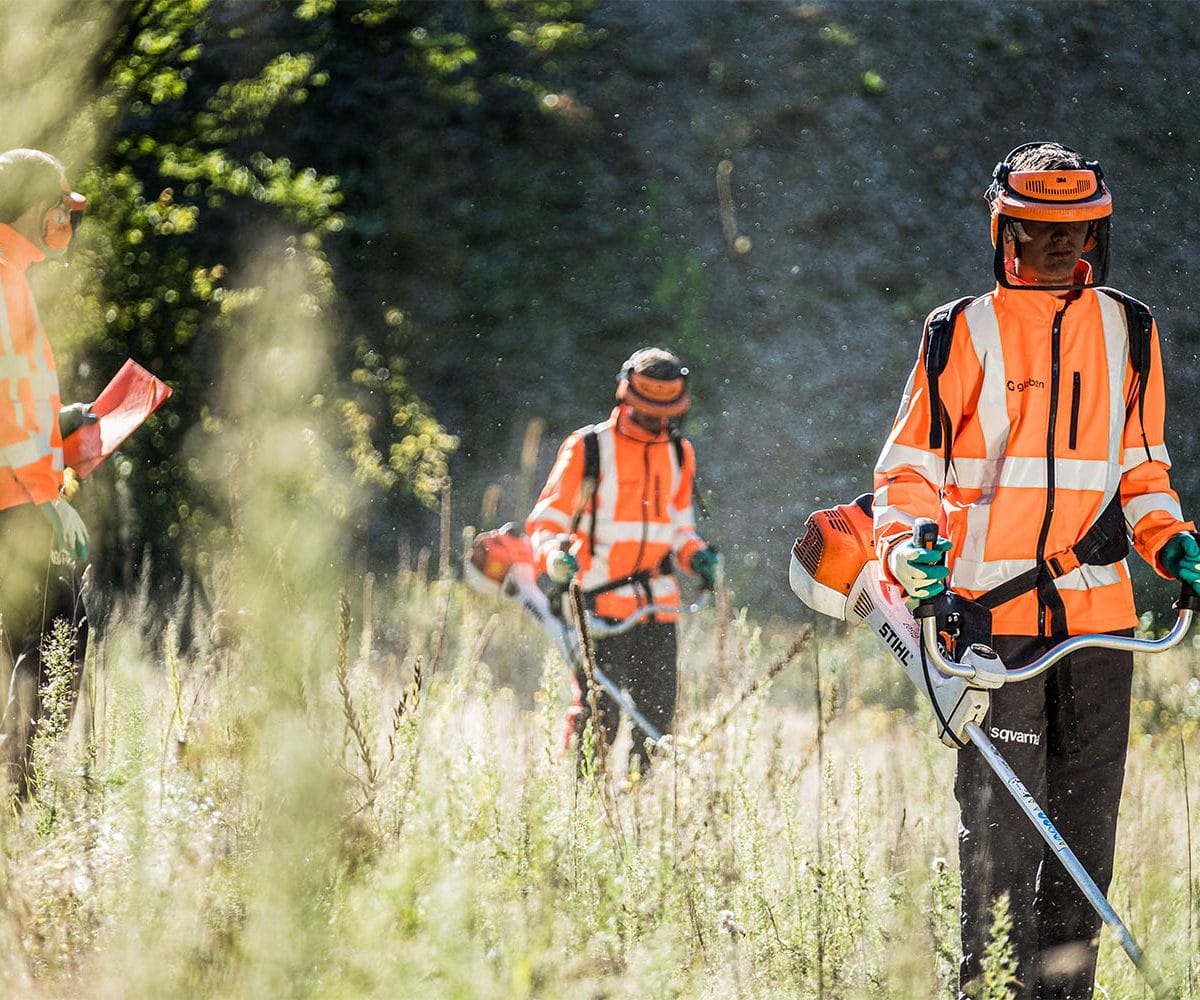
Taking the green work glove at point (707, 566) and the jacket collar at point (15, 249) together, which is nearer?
the jacket collar at point (15, 249)

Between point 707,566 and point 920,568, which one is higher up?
point 920,568

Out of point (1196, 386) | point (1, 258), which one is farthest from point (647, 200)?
point (1, 258)

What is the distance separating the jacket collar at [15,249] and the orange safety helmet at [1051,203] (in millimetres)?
2351

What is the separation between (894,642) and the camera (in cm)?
306

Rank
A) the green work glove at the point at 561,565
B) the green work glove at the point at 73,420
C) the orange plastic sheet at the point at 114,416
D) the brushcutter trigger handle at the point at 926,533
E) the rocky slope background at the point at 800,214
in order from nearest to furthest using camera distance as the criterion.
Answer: the brushcutter trigger handle at the point at 926,533
the orange plastic sheet at the point at 114,416
the green work glove at the point at 73,420
the green work glove at the point at 561,565
the rocky slope background at the point at 800,214

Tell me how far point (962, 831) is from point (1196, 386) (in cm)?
1226

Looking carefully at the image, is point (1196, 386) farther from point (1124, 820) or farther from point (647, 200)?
point (1124, 820)

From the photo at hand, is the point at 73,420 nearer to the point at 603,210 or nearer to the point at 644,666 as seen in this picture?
the point at 644,666

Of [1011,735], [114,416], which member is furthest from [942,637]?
[114,416]

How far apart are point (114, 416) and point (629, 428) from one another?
225cm

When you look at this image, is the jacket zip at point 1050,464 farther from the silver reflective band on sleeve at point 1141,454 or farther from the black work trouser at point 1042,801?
the silver reflective band on sleeve at point 1141,454

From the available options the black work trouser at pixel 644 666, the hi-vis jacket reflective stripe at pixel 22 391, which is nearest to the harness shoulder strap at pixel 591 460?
the black work trouser at pixel 644 666

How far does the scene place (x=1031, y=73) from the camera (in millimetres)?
15531

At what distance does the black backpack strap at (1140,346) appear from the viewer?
121 inches
